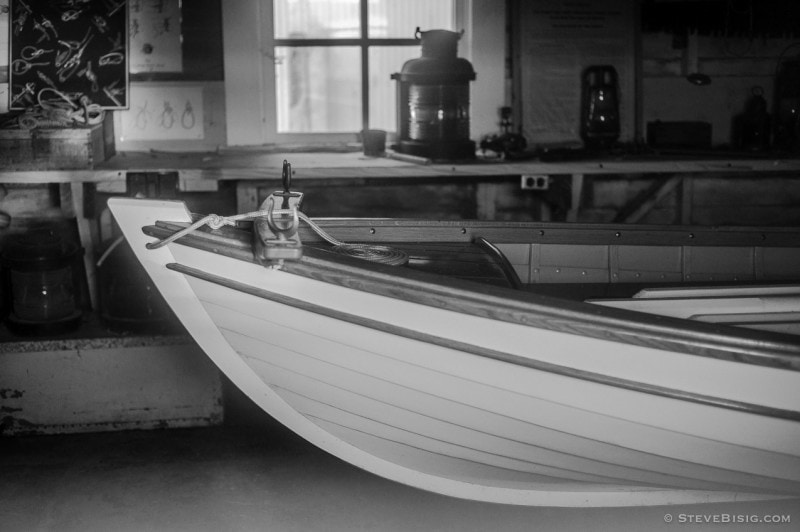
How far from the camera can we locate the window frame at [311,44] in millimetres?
4277

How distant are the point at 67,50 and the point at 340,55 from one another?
3.77 feet

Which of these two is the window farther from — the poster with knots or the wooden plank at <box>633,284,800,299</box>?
the wooden plank at <box>633,284,800,299</box>

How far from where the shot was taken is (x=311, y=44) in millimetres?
4355

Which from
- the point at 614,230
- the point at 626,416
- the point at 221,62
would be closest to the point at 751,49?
the point at 614,230

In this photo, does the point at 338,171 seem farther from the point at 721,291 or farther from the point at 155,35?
the point at 721,291

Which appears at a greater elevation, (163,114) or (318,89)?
(318,89)

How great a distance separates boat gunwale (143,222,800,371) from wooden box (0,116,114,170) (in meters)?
1.62

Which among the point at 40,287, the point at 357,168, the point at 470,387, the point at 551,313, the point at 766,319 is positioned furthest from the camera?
the point at 357,168

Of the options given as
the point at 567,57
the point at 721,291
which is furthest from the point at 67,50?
the point at 721,291

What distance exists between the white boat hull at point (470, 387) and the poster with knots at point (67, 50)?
69.5 inches

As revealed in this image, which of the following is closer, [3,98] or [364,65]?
[3,98]

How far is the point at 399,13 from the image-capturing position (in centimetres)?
437

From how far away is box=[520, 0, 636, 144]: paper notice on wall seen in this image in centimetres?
435

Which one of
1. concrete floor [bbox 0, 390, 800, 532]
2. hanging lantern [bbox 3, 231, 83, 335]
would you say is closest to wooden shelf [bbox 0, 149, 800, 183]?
hanging lantern [bbox 3, 231, 83, 335]
